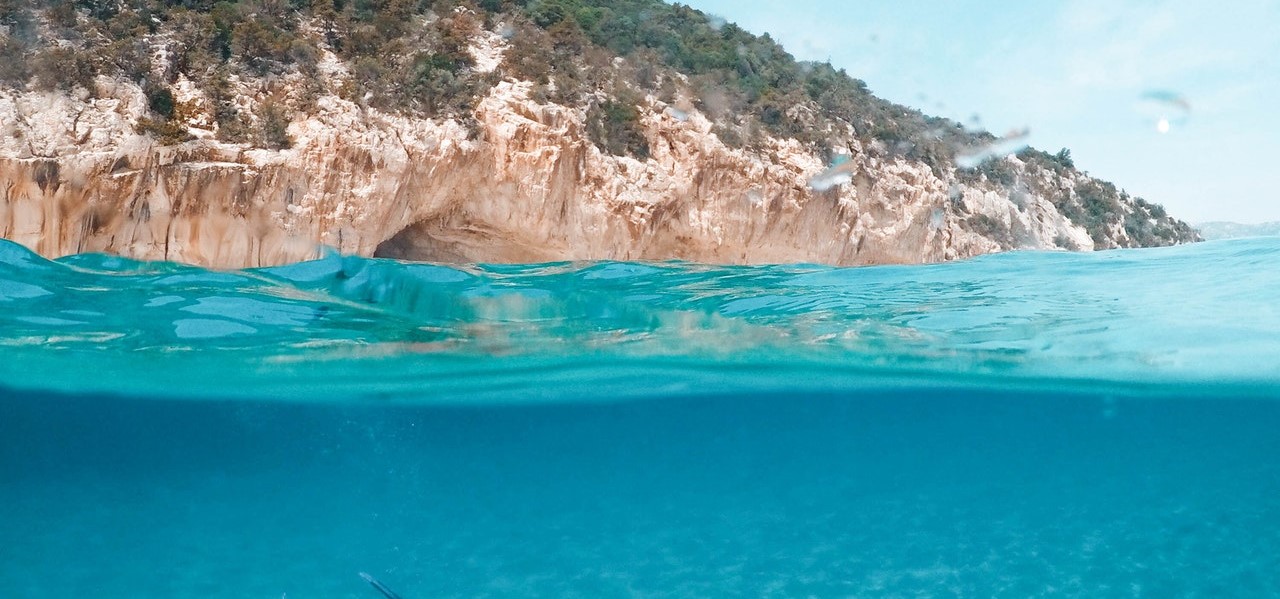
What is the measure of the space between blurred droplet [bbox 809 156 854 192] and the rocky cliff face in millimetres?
117

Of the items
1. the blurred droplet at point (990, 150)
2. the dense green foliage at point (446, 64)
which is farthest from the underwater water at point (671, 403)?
the blurred droplet at point (990, 150)

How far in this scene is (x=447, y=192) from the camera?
12305mm

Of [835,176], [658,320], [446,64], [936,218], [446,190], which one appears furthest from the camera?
[936,218]

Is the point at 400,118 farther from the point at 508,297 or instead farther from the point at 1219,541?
the point at 1219,541

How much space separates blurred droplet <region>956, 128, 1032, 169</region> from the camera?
826 inches

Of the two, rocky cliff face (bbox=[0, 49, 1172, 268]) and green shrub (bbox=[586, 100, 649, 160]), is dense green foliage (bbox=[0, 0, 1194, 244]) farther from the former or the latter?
rocky cliff face (bbox=[0, 49, 1172, 268])

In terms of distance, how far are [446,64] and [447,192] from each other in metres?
2.36

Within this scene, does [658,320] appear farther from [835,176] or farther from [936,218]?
[936,218]

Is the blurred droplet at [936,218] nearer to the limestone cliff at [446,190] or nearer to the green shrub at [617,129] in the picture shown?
the limestone cliff at [446,190]

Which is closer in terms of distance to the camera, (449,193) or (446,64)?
(449,193)

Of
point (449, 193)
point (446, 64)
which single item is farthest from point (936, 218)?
point (446, 64)

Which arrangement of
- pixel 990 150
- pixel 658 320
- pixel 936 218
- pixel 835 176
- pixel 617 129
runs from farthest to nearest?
pixel 990 150
pixel 936 218
pixel 835 176
pixel 617 129
pixel 658 320

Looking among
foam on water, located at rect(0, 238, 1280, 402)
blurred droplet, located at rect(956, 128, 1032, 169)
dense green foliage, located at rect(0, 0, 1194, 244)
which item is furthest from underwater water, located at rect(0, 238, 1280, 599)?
blurred droplet, located at rect(956, 128, 1032, 169)

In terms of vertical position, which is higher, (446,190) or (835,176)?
(835,176)
